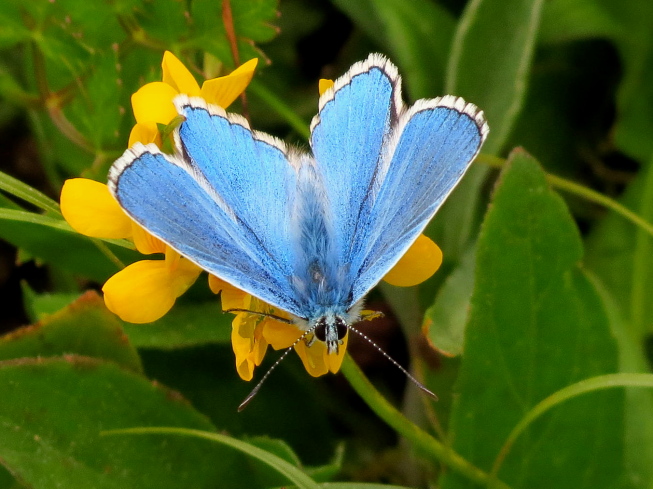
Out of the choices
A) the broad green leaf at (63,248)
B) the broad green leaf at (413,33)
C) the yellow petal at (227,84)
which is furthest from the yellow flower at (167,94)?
the broad green leaf at (413,33)

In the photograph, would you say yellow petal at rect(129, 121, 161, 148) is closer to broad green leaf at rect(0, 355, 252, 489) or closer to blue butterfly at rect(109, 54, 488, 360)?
blue butterfly at rect(109, 54, 488, 360)

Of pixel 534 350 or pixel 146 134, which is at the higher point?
pixel 146 134

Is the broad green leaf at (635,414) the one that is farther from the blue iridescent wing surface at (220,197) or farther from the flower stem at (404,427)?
the blue iridescent wing surface at (220,197)

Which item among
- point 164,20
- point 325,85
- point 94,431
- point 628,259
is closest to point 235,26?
point 164,20

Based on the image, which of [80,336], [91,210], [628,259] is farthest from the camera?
[628,259]

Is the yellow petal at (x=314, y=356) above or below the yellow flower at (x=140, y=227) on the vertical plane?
below

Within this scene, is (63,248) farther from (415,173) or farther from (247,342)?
(415,173)
